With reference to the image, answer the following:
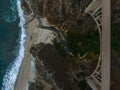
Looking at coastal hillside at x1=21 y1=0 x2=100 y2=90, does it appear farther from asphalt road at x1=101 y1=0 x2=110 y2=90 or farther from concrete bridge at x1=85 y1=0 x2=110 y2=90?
asphalt road at x1=101 y1=0 x2=110 y2=90

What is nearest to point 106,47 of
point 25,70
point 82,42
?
point 82,42

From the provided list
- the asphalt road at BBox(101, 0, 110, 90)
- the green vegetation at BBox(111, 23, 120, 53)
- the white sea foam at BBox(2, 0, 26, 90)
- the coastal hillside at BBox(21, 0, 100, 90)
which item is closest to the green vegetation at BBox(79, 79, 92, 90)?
the coastal hillside at BBox(21, 0, 100, 90)

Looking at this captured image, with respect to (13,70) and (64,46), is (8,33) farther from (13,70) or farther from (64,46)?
(64,46)

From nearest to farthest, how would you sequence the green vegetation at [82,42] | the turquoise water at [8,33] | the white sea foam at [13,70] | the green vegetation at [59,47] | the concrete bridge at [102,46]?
the concrete bridge at [102,46]
the green vegetation at [82,42]
the green vegetation at [59,47]
the white sea foam at [13,70]
the turquoise water at [8,33]

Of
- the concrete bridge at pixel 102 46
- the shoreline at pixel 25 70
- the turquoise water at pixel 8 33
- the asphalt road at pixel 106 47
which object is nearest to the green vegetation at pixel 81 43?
the concrete bridge at pixel 102 46

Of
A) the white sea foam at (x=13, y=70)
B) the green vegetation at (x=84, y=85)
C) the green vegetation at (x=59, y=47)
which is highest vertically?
the green vegetation at (x=59, y=47)

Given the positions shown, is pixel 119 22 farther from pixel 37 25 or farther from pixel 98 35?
pixel 37 25

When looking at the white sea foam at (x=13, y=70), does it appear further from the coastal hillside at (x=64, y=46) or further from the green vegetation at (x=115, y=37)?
the green vegetation at (x=115, y=37)
